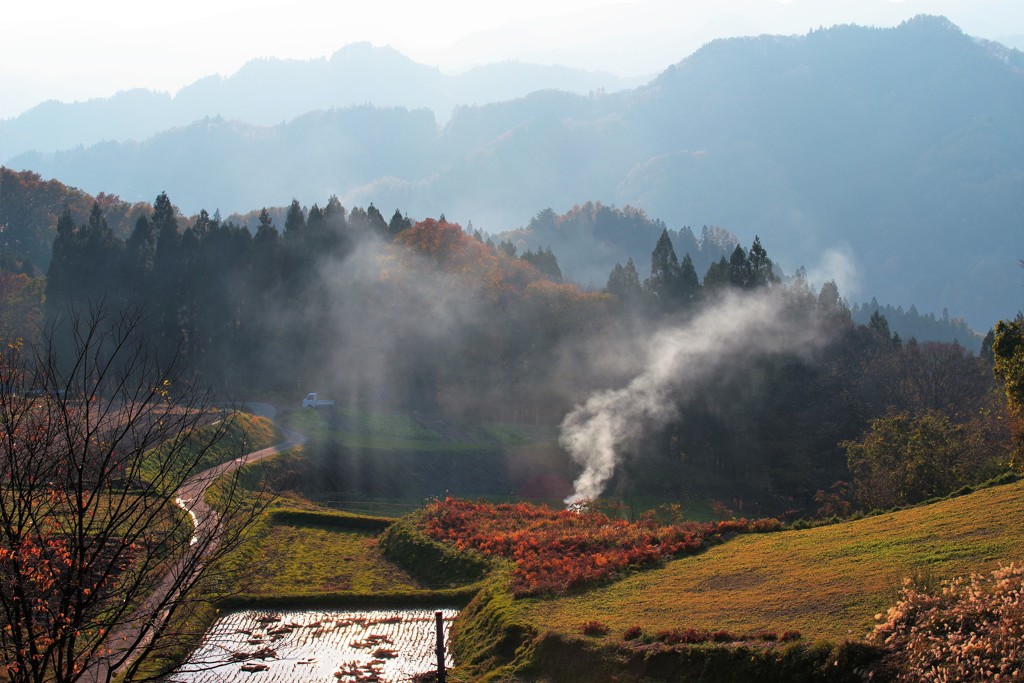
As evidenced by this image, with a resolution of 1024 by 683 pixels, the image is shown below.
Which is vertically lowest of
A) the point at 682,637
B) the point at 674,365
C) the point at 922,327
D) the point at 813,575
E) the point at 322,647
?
the point at 322,647

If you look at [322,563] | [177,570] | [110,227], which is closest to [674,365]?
[322,563]

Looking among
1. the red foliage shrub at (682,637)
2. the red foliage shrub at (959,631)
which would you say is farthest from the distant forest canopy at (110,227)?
the red foliage shrub at (959,631)

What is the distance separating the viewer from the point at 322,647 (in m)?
24.8

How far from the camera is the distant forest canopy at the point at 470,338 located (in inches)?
2783

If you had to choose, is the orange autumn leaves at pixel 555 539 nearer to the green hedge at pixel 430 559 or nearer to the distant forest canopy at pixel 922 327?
the green hedge at pixel 430 559

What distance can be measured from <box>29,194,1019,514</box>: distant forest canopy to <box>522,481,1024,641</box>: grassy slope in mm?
38141

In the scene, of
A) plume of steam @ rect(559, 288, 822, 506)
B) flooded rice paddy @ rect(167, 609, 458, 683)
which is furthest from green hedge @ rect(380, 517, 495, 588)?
plume of steam @ rect(559, 288, 822, 506)

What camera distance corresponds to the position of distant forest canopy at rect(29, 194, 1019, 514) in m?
70.7

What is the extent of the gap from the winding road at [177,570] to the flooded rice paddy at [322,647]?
1673mm

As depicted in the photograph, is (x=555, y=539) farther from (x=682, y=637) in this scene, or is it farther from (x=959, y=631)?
(x=959, y=631)

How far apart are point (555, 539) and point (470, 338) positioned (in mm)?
49519

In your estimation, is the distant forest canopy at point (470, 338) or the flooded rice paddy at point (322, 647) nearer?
the flooded rice paddy at point (322, 647)

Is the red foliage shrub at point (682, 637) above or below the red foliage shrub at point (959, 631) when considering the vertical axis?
below

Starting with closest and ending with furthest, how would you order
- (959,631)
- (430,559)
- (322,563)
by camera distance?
(959,631)
(430,559)
(322,563)
